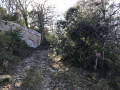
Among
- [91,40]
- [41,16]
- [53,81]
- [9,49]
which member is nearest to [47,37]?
[41,16]

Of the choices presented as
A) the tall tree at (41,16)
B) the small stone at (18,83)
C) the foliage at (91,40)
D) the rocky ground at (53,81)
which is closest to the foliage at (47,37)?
the tall tree at (41,16)

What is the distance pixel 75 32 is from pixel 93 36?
3.47 feet

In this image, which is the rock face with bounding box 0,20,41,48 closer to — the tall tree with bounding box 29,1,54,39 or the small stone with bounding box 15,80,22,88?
the tall tree with bounding box 29,1,54,39

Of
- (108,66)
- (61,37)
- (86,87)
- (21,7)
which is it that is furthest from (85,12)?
(21,7)

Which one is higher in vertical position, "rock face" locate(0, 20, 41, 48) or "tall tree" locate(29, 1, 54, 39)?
"tall tree" locate(29, 1, 54, 39)

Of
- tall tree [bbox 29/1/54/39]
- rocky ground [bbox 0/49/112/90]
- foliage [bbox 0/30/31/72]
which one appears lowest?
rocky ground [bbox 0/49/112/90]

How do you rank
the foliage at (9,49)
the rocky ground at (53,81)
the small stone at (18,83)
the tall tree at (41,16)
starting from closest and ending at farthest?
1. the small stone at (18,83)
2. the rocky ground at (53,81)
3. the foliage at (9,49)
4. the tall tree at (41,16)

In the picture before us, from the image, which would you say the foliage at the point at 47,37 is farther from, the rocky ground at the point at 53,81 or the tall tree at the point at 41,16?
the rocky ground at the point at 53,81

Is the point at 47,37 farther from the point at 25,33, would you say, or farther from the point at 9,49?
the point at 9,49

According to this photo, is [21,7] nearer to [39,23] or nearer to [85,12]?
[39,23]

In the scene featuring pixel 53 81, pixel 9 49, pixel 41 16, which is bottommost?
pixel 53 81

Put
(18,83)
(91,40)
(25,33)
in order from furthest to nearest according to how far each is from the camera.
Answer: (25,33) < (91,40) < (18,83)

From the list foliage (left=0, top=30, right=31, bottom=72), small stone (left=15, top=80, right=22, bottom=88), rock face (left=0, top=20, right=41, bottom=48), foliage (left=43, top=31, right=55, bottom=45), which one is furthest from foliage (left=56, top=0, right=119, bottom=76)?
foliage (left=43, top=31, right=55, bottom=45)

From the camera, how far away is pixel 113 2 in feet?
19.0
